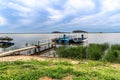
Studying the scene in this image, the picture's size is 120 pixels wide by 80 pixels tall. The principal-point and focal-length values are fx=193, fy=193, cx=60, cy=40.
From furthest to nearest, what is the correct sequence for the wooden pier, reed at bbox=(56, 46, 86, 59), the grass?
the wooden pier, reed at bbox=(56, 46, 86, 59), the grass

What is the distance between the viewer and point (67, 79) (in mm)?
5188

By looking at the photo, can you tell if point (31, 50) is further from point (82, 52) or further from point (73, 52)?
point (82, 52)

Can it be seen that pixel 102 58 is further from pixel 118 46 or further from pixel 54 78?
pixel 54 78

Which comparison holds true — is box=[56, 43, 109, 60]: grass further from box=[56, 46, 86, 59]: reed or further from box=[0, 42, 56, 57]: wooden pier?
box=[0, 42, 56, 57]: wooden pier

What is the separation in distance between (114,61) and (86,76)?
556 centimetres

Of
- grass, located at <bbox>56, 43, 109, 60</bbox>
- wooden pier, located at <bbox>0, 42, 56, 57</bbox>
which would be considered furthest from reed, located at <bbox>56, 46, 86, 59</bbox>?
wooden pier, located at <bbox>0, 42, 56, 57</bbox>

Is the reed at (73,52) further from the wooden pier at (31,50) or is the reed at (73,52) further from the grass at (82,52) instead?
the wooden pier at (31,50)

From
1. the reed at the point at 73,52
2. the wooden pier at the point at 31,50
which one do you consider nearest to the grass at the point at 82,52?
the reed at the point at 73,52

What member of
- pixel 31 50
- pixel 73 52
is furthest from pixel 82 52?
pixel 31 50

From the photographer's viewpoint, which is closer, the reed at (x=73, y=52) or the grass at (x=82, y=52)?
the grass at (x=82, y=52)

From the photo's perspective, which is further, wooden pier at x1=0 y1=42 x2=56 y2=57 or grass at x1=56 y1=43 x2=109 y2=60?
wooden pier at x1=0 y1=42 x2=56 y2=57

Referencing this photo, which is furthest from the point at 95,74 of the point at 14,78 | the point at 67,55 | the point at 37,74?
the point at 67,55

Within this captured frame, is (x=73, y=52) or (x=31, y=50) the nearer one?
(x=73, y=52)

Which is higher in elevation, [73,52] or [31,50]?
[73,52]
